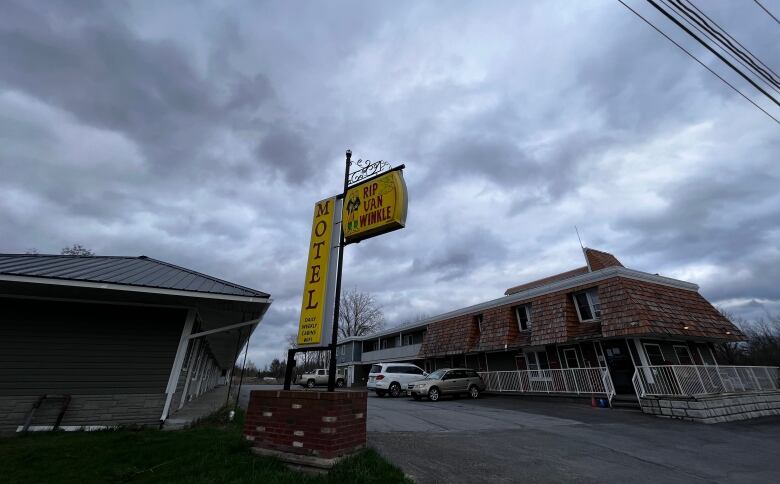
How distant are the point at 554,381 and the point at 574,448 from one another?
11.4 meters

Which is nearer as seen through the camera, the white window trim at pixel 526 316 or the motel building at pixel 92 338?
the motel building at pixel 92 338

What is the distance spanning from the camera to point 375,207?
21.2 feet

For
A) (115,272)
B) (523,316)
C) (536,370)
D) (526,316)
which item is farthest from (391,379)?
(115,272)

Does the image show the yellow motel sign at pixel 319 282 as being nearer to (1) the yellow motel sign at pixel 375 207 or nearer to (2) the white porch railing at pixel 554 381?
(1) the yellow motel sign at pixel 375 207

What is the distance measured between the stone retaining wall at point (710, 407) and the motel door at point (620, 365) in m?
3.94

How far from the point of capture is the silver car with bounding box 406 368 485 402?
1827 cm

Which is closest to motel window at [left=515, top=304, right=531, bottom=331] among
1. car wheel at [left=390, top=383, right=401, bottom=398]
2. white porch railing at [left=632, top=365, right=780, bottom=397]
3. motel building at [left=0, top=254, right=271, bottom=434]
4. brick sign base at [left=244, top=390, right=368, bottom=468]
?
white porch railing at [left=632, top=365, right=780, bottom=397]

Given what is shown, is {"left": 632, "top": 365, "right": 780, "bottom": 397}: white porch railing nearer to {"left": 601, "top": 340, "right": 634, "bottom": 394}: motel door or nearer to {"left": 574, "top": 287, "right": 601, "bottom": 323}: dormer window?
{"left": 601, "top": 340, "right": 634, "bottom": 394}: motel door

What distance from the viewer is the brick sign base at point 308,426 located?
16.2 feet

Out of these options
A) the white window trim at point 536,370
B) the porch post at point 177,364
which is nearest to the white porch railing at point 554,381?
the white window trim at point 536,370

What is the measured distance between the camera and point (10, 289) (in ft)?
26.6

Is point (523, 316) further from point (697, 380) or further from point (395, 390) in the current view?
point (395, 390)

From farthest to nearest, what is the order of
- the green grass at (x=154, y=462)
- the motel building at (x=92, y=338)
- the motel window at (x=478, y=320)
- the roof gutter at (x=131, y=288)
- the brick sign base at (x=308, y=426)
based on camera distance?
the motel window at (x=478, y=320) < the motel building at (x=92, y=338) < the roof gutter at (x=131, y=288) < the brick sign base at (x=308, y=426) < the green grass at (x=154, y=462)

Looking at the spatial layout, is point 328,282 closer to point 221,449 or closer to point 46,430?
point 221,449
